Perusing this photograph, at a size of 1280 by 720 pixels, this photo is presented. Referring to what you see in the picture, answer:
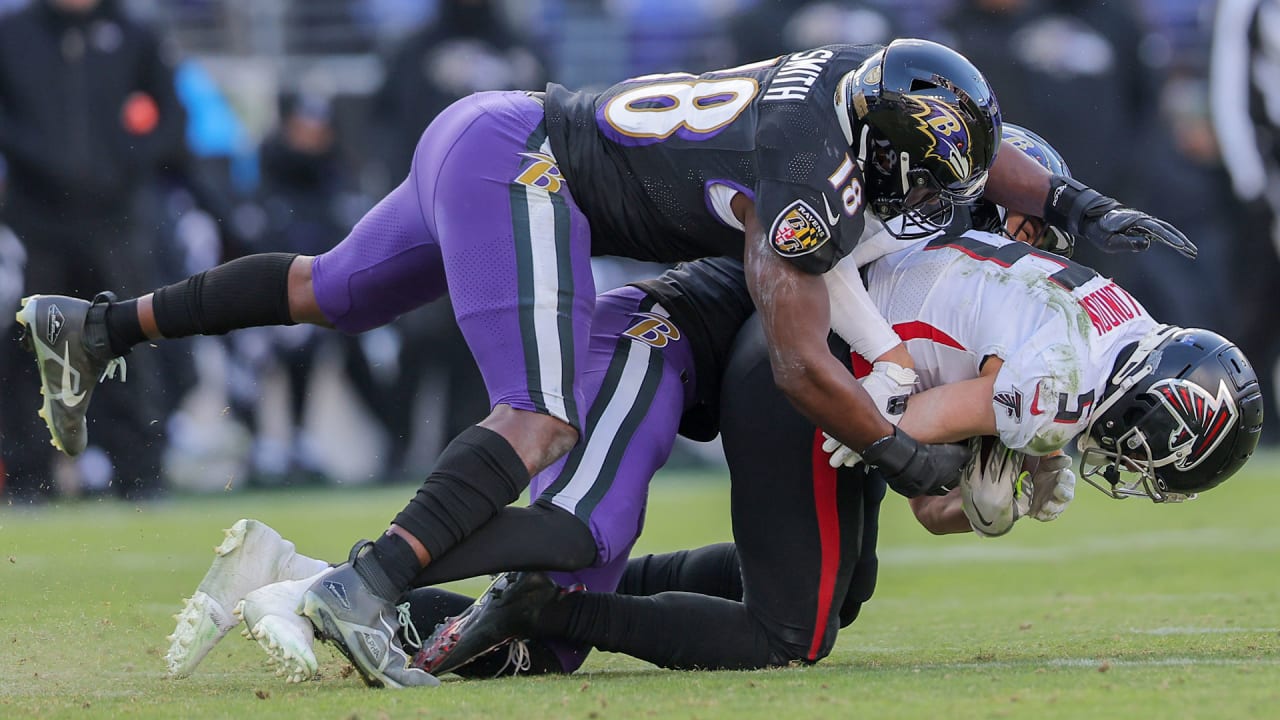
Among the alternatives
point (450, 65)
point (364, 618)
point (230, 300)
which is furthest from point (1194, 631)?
point (450, 65)

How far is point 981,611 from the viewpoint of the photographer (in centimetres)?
584

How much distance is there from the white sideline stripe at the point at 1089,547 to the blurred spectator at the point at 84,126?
4149 mm

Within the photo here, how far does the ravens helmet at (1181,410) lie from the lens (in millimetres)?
4250

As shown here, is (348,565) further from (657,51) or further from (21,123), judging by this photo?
(657,51)

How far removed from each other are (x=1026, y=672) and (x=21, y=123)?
24.3ft

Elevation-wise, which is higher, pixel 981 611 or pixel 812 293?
pixel 812 293

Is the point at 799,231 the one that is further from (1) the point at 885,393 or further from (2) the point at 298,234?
(2) the point at 298,234

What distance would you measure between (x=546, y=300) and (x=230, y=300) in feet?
3.46

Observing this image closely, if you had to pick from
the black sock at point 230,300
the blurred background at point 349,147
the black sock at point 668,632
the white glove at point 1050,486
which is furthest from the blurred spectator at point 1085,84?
the black sock at point 668,632

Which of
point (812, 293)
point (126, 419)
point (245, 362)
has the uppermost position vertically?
point (812, 293)

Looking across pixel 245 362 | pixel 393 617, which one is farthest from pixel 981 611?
pixel 245 362

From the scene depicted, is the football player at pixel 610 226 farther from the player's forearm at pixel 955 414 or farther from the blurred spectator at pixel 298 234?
the blurred spectator at pixel 298 234

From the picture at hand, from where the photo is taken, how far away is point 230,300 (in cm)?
486

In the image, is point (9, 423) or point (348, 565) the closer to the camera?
point (348, 565)
